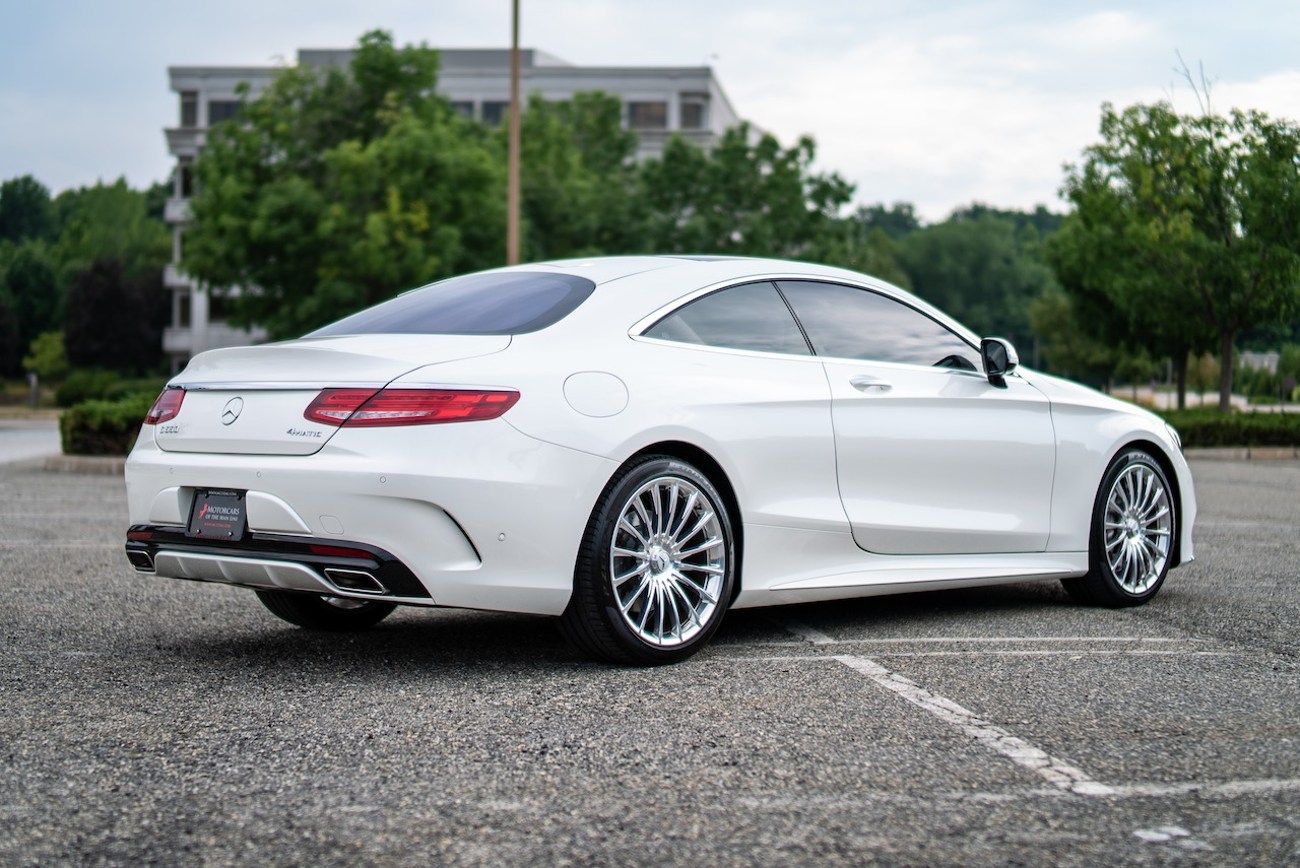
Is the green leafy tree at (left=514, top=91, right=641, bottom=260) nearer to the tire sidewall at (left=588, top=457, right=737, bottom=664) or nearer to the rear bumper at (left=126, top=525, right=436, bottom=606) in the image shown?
the tire sidewall at (left=588, top=457, right=737, bottom=664)

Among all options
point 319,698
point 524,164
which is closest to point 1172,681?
point 319,698

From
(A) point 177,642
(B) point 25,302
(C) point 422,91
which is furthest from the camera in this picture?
(B) point 25,302

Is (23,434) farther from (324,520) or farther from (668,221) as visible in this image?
(324,520)

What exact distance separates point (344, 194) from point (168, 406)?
29191 millimetres

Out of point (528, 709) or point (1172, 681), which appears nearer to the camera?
point (528, 709)

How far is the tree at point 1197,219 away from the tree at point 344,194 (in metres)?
12.9

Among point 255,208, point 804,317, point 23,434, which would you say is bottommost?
point 23,434

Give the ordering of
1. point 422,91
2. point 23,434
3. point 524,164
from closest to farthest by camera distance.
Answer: point 23,434, point 422,91, point 524,164

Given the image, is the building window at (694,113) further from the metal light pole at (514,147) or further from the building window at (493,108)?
the metal light pole at (514,147)

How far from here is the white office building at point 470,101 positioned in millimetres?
72062

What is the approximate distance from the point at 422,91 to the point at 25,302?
2326 inches

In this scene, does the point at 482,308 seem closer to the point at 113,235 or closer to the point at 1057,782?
the point at 1057,782

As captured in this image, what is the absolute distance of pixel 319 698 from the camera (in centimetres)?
487

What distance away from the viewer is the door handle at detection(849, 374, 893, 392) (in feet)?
20.0
